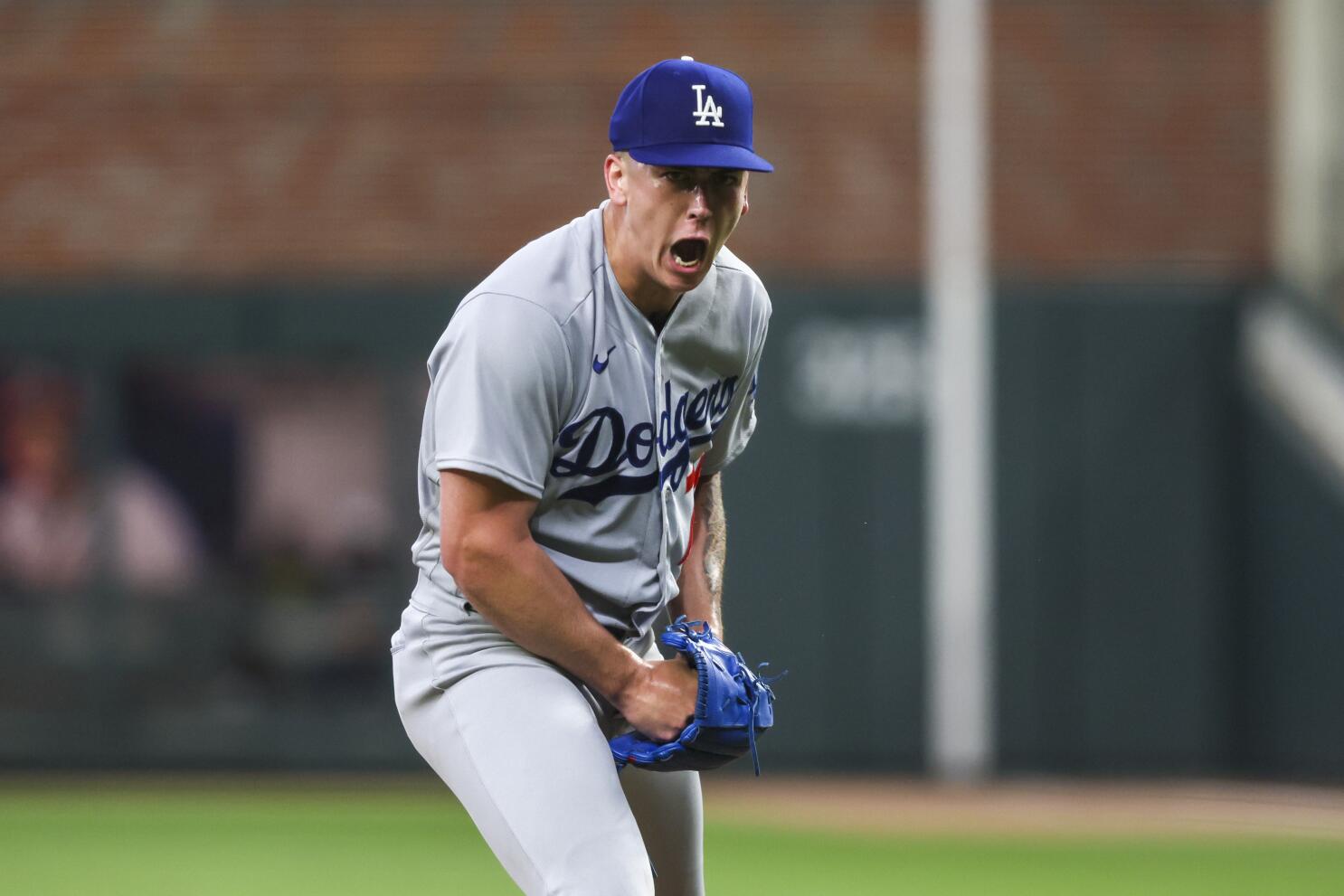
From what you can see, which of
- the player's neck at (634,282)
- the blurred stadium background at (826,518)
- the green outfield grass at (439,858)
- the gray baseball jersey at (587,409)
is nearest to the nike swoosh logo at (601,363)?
the gray baseball jersey at (587,409)

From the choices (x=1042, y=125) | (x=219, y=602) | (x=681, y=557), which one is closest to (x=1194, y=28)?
(x=1042, y=125)

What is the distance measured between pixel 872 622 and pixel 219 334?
440 centimetres

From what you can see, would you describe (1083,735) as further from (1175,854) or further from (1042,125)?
(1042,125)

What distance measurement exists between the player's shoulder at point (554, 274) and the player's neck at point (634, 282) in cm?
3

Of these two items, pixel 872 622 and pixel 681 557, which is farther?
pixel 872 622

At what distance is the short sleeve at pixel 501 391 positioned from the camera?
3.34 meters

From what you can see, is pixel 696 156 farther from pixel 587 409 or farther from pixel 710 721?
pixel 710 721

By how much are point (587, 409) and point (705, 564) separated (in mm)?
665

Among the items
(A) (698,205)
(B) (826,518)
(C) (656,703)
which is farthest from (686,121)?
(B) (826,518)

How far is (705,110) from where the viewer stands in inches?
135

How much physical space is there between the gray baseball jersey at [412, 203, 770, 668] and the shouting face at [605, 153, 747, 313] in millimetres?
105

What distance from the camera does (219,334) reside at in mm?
12516

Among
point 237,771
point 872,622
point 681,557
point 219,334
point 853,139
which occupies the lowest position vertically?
point 237,771

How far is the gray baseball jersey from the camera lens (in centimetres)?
337
